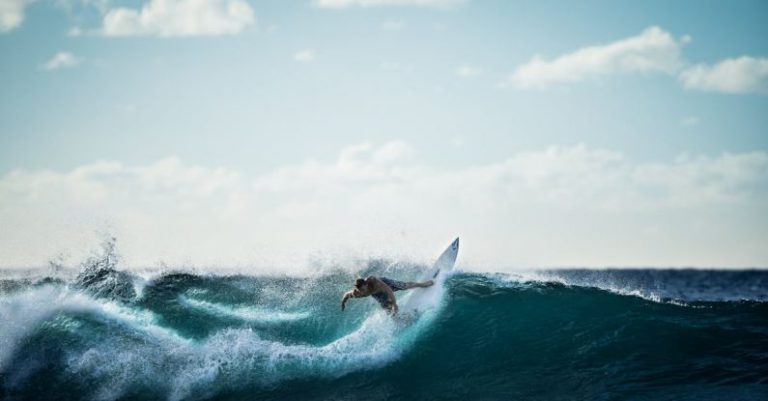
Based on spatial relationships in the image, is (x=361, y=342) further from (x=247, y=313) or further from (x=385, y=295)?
(x=247, y=313)

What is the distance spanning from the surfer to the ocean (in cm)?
33

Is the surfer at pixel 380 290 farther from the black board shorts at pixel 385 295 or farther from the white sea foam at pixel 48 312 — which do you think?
the white sea foam at pixel 48 312

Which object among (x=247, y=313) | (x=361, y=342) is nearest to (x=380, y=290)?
(x=361, y=342)

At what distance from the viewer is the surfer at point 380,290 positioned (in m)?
9.13

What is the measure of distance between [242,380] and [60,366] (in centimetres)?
332

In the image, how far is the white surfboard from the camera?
10234mm

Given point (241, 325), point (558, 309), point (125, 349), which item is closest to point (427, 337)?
point (558, 309)

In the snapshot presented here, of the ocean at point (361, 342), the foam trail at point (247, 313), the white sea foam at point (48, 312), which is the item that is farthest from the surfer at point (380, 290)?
the white sea foam at point (48, 312)

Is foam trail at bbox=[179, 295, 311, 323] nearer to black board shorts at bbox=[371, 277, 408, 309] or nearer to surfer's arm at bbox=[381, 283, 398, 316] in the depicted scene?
black board shorts at bbox=[371, 277, 408, 309]

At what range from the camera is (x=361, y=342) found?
918 cm

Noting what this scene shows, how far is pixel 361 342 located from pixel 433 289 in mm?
2226

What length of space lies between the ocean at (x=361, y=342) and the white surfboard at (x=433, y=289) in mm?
231

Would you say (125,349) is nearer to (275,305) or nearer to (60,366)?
(60,366)

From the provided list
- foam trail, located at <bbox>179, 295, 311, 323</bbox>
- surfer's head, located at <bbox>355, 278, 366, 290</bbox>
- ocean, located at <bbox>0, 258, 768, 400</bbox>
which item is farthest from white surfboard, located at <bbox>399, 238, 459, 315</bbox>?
foam trail, located at <bbox>179, 295, 311, 323</bbox>
